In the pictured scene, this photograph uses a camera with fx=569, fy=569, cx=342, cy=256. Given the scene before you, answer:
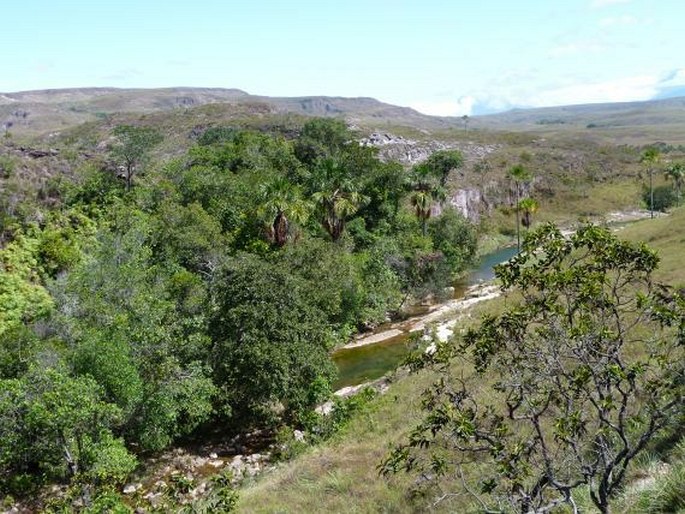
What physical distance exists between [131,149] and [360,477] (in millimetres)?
39053

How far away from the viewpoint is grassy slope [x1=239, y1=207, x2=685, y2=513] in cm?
1062

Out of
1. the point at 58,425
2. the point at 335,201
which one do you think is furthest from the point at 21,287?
the point at 335,201

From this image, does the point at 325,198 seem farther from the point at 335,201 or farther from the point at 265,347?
the point at 265,347

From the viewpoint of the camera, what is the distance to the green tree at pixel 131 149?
46.6 metres

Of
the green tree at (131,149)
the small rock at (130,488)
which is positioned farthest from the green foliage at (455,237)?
the small rock at (130,488)

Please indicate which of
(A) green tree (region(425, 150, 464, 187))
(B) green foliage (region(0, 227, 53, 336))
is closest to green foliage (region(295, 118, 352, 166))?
(A) green tree (region(425, 150, 464, 187))

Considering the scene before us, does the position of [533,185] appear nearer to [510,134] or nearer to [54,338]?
[510,134]

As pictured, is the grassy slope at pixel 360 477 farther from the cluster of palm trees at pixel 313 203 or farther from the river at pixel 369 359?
the cluster of palm trees at pixel 313 203

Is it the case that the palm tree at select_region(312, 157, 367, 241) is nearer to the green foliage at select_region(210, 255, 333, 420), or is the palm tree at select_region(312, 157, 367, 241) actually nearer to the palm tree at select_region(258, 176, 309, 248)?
the palm tree at select_region(258, 176, 309, 248)

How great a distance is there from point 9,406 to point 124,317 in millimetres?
6306

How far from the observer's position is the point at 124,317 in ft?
68.5

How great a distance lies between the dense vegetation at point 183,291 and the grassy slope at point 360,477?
3207 mm

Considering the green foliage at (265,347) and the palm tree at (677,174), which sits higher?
the palm tree at (677,174)

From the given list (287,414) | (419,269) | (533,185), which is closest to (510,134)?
(533,185)
